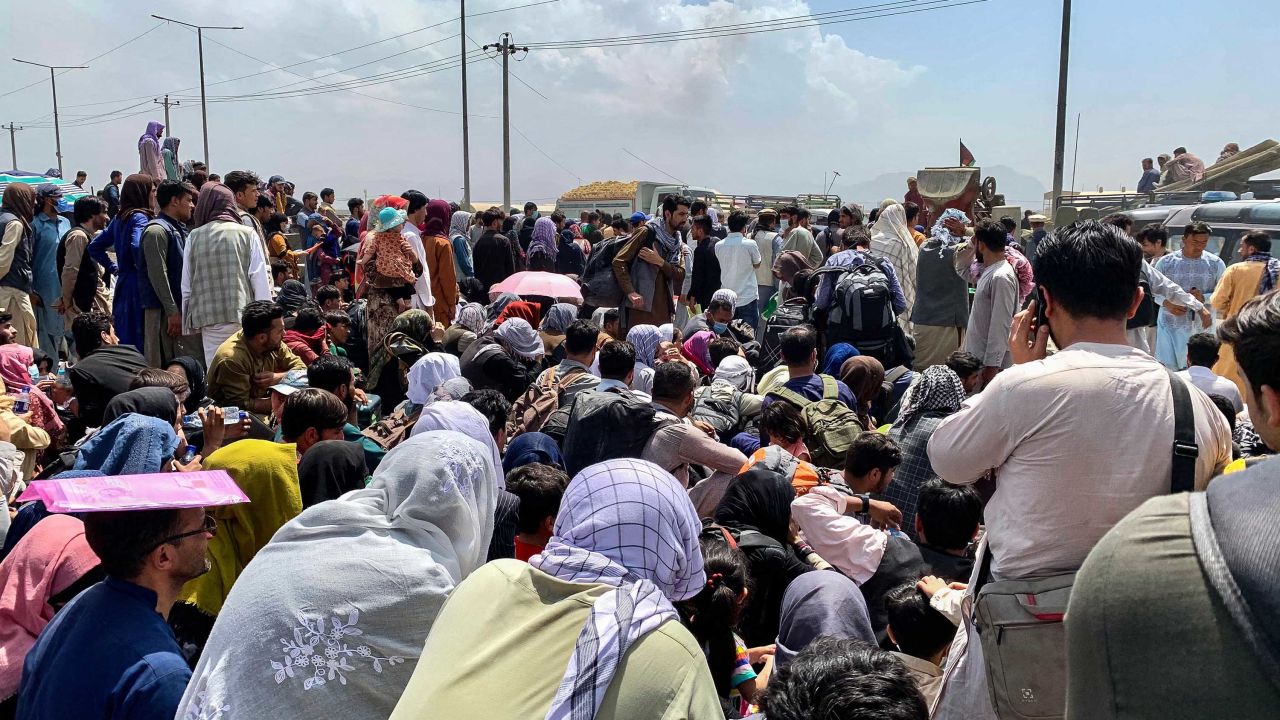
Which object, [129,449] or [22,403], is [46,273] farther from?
[129,449]

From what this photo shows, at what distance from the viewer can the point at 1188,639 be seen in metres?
1.19

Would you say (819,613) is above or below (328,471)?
below

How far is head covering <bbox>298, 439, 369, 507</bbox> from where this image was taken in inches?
154

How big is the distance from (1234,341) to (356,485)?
3340 millimetres

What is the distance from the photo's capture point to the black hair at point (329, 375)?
5.16m

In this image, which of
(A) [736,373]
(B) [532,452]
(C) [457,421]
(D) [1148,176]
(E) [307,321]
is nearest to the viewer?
(C) [457,421]

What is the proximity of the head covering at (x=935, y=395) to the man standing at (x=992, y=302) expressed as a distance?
2.24m

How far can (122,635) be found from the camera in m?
2.32

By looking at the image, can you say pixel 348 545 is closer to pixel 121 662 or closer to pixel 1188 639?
pixel 121 662

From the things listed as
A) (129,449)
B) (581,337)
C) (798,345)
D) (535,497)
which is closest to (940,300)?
(798,345)

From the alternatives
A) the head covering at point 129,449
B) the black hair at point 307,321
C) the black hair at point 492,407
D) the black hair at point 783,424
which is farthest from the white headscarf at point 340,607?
the black hair at point 307,321

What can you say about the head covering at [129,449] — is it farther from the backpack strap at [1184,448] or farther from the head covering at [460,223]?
the head covering at [460,223]

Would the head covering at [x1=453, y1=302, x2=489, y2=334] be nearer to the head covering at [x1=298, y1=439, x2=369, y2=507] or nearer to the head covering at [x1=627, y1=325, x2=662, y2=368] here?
the head covering at [x1=627, y1=325, x2=662, y2=368]

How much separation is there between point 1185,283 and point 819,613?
326 inches
